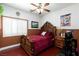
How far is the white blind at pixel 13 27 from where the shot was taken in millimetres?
1016

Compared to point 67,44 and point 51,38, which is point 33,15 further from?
point 67,44

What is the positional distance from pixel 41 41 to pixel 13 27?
416 mm

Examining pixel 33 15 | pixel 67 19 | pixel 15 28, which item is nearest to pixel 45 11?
pixel 33 15

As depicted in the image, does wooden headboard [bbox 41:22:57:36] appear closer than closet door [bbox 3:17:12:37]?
No

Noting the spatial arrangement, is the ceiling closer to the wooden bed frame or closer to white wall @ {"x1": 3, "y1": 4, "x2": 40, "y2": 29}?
white wall @ {"x1": 3, "y1": 4, "x2": 40, "y2": 29}

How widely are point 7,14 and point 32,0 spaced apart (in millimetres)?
366

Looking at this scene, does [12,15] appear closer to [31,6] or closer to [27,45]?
[31,6]

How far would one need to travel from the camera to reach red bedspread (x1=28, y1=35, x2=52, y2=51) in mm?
1090

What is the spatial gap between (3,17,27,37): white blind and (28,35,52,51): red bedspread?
14 centimetres

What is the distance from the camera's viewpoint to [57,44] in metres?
1.12

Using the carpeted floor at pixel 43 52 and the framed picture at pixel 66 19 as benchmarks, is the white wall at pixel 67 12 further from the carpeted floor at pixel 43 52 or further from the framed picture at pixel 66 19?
the carpeted floor at pixel 43 52

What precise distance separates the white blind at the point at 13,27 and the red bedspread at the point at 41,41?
14 cm

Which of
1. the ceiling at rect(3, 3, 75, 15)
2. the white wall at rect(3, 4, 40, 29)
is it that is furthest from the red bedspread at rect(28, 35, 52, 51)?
the ceiling at rect(3, 3, 75, 15)

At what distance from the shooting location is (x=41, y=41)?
1106 mm
